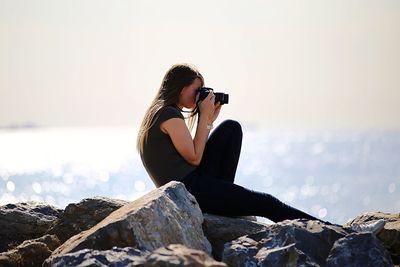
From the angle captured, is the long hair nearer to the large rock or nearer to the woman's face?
the woman's face

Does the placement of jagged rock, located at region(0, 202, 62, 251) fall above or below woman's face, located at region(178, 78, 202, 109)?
below

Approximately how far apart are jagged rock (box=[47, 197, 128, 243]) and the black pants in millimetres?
774

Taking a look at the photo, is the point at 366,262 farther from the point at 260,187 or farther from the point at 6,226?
the point at 260,187

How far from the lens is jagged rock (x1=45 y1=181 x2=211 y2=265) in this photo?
16.5ft

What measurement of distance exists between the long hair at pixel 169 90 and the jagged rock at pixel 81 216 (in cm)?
57

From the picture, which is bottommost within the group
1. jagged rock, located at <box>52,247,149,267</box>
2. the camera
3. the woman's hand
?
jagged rock, located at <box>52,247,149,267</box>

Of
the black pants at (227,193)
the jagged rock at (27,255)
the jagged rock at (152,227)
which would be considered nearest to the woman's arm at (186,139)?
the black pants at (227,193)

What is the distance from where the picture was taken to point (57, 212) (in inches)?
290

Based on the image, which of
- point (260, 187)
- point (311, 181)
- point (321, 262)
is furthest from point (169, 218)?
point (311, 181)

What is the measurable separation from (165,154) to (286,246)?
1739 millimetres

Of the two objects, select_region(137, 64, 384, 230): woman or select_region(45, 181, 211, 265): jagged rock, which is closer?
select_region(45, 181, 211, 265): jagged rock

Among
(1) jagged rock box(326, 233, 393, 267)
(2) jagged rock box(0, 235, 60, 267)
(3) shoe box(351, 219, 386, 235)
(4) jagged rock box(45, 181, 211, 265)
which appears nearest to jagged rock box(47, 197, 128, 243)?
(2) jagged rock box(0, 235, 60, 267)

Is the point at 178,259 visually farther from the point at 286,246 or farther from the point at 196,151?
the point at 196,151

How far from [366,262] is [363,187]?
51831mm
